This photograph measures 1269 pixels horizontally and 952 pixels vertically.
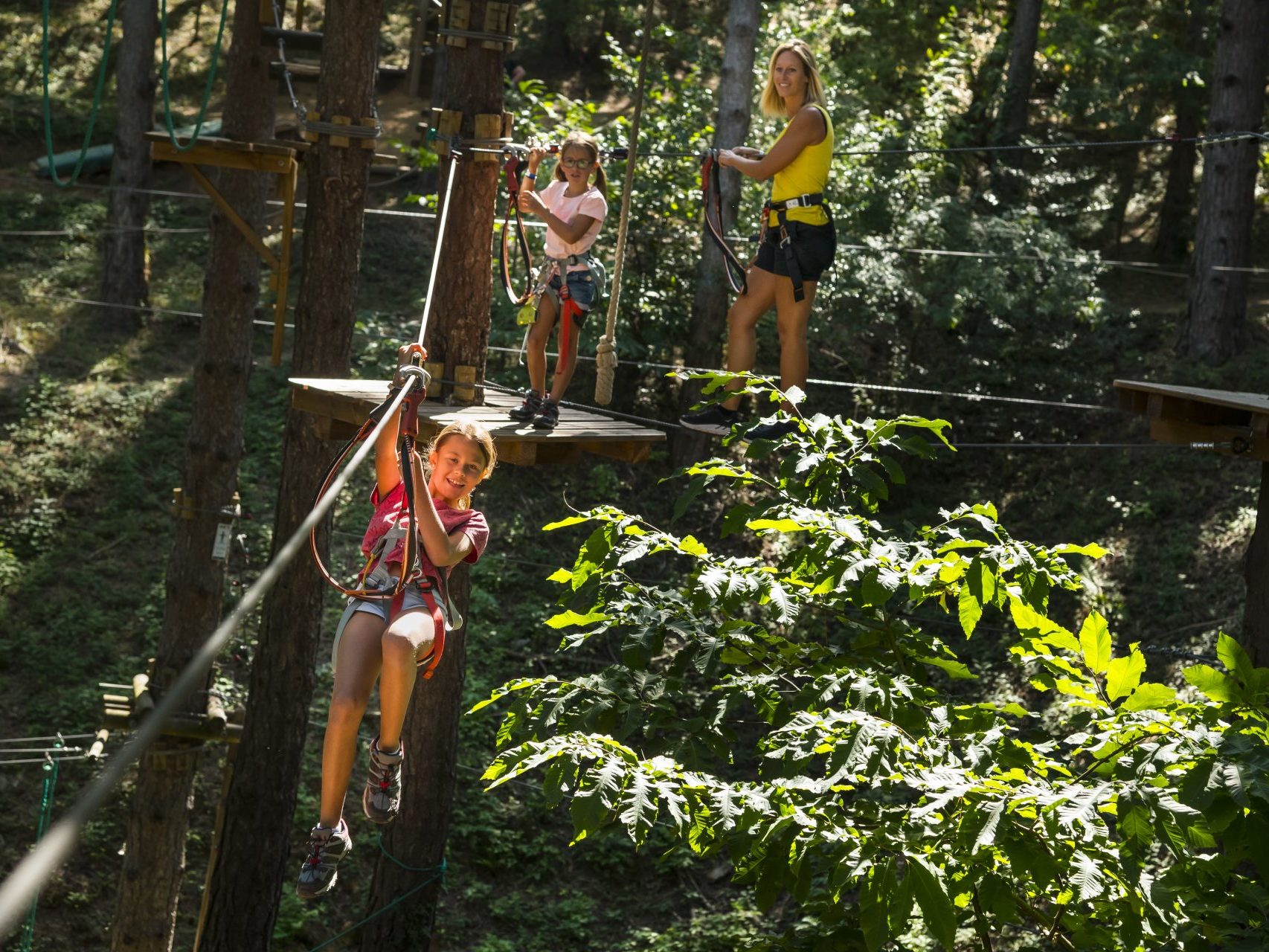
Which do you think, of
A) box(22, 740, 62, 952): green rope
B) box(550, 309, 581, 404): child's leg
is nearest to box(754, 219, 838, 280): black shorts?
box(550, 309, 581, 404): child's leg

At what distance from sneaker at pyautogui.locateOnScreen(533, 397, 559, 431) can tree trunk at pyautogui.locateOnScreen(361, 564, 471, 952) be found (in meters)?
2.18

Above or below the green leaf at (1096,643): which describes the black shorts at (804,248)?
above

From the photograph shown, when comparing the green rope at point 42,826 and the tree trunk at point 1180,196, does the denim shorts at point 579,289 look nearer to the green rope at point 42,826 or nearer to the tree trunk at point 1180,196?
the green rope at point 42,826

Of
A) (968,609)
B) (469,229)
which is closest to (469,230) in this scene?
(469,229)

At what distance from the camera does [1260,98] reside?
13102 mm

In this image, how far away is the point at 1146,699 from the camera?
4.14 m

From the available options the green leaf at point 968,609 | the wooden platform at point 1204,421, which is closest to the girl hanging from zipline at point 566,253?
the green leaf at point 968,609

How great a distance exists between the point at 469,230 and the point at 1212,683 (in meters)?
3.99

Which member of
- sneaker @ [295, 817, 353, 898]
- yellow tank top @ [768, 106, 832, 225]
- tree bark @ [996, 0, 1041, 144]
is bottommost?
sneaker @ [295, 817, 353, 898]

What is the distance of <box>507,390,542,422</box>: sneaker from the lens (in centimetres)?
591

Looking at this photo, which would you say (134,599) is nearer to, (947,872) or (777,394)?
(777,394)

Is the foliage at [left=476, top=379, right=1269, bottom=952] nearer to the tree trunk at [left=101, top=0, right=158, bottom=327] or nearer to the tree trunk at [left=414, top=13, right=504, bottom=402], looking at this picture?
the tree trunk at [left=414, top=13, right=504, bottom=402]

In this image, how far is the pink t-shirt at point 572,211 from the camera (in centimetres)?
630

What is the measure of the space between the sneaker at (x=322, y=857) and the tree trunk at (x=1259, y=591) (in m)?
4.15
